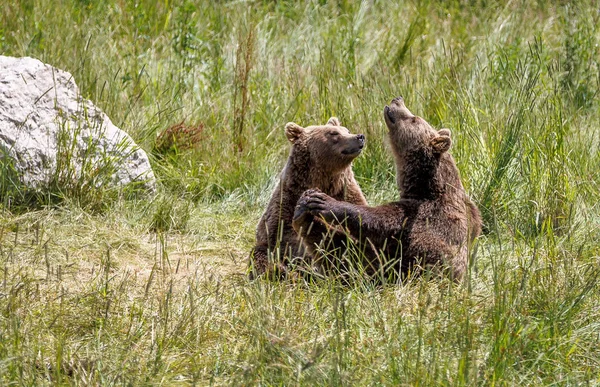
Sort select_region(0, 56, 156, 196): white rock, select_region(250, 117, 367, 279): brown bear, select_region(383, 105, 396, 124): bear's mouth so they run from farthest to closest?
1. select_region(0, 56, 156, 196): white rock
2. select_region(383, 105, 396, 124): bear's mouth
3. select_region(250, 117, 367, 279): brown bear

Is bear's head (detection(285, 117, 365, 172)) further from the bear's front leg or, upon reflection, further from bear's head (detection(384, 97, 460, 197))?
the bear's front leg

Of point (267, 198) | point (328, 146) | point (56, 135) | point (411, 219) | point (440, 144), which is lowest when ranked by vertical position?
point (267, 198)

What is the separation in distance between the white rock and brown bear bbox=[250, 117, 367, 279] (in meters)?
1.43

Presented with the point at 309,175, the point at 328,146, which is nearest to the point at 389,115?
the point at 328,146

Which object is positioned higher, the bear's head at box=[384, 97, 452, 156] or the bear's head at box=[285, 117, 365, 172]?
the bear's head at box=[384, 97, 452, 156]

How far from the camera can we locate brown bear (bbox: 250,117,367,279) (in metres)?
5.88

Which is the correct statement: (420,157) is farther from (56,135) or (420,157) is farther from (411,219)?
(56,135)

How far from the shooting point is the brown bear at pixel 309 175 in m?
5.88

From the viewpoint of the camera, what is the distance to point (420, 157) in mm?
5742

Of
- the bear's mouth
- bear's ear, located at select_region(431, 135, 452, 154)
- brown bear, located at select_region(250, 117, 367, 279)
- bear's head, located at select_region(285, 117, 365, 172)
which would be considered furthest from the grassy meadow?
the bear's mouth

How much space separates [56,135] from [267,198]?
1.72 meters

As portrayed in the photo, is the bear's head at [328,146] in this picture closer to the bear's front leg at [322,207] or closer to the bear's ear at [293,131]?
the bear's ear at [293,131]

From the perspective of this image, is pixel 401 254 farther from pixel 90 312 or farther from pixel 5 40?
pixel 5 40

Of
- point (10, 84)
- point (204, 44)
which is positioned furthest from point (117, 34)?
point (10, 84)
